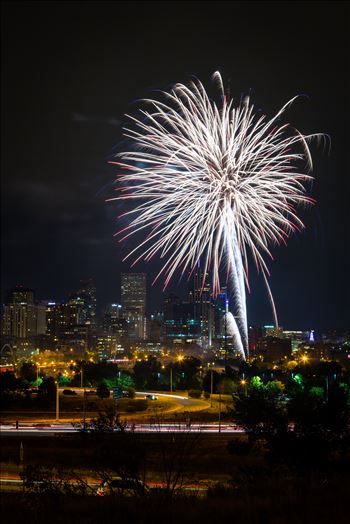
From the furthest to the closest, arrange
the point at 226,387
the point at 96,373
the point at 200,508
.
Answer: the point at 96,373
the point at 226,387
the point at 200,508

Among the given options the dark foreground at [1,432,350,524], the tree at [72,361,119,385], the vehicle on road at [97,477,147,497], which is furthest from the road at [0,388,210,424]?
the vehicle on road at [97,477,147,497]

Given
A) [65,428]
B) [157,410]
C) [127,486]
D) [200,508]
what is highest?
[200,508]

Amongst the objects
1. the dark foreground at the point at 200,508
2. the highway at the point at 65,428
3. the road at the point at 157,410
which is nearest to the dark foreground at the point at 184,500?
the dark foreground at the point at 200,508

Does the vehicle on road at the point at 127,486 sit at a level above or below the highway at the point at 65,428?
above

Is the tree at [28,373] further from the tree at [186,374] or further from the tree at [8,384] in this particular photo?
the tree at [186,374]

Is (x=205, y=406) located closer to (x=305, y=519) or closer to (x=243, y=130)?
(x=243, y=130)

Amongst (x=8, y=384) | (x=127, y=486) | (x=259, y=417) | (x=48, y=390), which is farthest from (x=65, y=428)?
(x=8, y=384)

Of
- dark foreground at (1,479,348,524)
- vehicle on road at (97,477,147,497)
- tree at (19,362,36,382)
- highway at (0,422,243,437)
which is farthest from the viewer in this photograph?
tree at (19,362,36,382)

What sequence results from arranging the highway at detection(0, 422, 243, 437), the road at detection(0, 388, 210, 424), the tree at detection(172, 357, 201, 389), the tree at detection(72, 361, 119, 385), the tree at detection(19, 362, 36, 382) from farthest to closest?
the tree at detection(72, 361, 119, 385) < the tree at detection(172, 357, 201, 389) < the tree at detection(19, 362, 36, 382) < the road at detection(0, 388, 210, 424) < the highway at detection(0, 422, 243, 437)

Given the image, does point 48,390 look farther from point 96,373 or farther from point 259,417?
point 259,417

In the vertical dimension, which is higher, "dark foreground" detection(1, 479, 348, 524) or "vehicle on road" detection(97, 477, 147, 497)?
"dark foreground" detection(1, 479, 348, 524)

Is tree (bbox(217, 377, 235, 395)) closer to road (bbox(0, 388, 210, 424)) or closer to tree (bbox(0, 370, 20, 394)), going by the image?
road (bbox(0, 388, 210, 424))

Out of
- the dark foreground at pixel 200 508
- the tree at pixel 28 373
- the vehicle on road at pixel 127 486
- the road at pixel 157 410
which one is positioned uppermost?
the dark foreground at pixel 200 508
